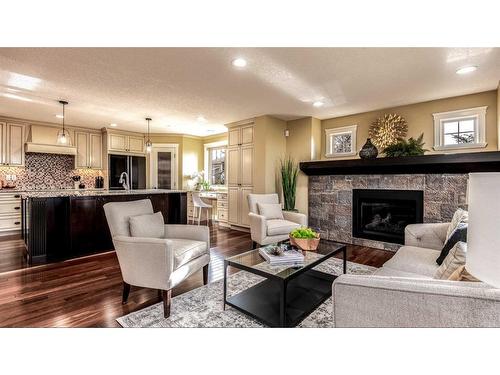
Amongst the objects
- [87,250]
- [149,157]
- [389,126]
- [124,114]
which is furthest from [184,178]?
[389,126]

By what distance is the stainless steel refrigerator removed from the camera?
6.19 m

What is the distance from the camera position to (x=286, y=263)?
2.00 meters

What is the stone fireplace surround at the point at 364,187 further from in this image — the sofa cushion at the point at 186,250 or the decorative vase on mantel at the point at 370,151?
the sofa cushion at the point at 186,250

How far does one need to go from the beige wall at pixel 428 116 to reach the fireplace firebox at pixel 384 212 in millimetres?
810

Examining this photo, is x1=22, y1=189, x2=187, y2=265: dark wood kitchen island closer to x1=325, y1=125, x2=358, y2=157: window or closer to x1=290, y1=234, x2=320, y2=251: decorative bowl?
x1=290, y1=234, x2=320, y2=251: decorative bowl

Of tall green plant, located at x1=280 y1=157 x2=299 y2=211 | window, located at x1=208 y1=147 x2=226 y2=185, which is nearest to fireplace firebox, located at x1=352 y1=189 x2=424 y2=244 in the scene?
tall green plant, located at x1=280 y1=157 x2=299 y2=211

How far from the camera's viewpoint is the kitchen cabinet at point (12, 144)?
505cm

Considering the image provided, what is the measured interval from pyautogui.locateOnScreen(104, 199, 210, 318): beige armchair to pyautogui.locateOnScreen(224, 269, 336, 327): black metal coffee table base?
484mm

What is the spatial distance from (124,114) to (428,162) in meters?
5.25

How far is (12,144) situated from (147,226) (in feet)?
16.7

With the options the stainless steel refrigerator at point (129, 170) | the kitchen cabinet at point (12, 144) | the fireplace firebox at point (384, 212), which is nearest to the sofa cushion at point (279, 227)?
the fireplace firebox at point (384, 212)

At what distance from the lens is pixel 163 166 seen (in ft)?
22.3
